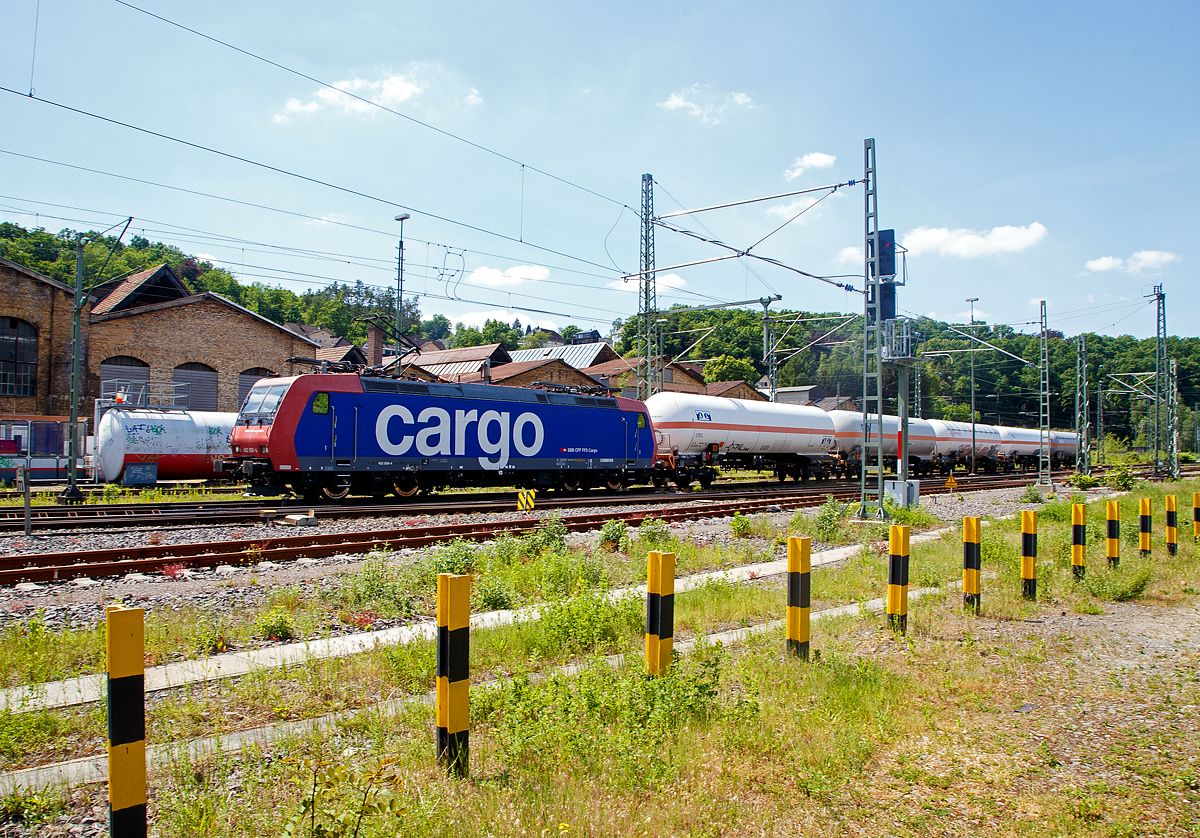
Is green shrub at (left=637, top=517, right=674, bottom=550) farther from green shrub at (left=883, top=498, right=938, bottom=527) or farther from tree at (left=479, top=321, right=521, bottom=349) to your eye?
tree at (left=479, top=321, right=521, bottom=349)

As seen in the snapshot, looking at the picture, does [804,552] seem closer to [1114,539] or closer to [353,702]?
[353,702]

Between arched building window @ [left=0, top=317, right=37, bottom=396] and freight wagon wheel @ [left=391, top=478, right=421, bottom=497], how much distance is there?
23278mm

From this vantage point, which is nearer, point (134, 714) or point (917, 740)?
point (134, 714)

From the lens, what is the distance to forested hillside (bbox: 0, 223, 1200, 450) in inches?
2394

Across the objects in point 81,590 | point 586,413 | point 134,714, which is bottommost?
point 81,590

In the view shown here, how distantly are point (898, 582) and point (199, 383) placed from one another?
38.9m

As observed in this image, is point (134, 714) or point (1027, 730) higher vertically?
point (134, 714)

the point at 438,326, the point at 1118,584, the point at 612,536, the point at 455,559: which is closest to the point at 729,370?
the point at 612,536

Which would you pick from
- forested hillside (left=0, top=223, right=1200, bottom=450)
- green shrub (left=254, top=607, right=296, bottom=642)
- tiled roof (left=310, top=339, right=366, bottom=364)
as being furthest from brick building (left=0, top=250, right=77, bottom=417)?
green shrub (left=254, top=607, right=296, bottom=642)

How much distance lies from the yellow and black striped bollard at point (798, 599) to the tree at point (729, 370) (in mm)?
65353

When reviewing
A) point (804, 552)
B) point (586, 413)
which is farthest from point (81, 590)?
point (586, 413)

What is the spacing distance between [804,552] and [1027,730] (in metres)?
1.85

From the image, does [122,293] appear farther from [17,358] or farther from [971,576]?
[971,576]

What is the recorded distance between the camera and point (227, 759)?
4.11 m
